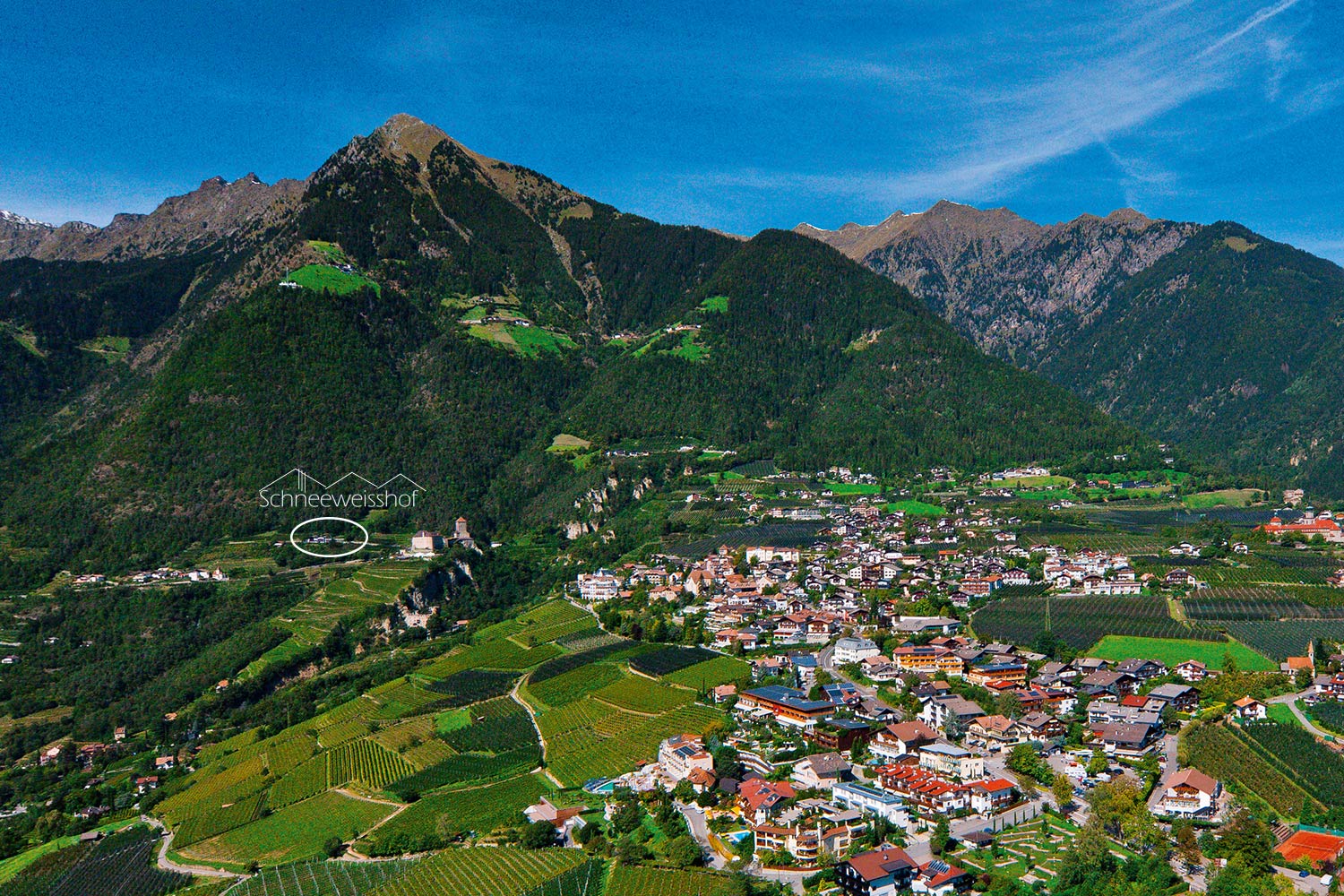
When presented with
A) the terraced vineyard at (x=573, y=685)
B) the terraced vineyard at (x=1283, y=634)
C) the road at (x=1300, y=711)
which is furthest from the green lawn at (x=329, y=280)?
the road at (x=1300, y=711)

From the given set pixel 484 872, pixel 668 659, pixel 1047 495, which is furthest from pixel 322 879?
pixel 1047 495

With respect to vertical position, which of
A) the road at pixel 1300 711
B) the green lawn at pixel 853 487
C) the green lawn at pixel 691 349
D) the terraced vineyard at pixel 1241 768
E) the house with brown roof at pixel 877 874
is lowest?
the house with brown roof at pixel 877 874

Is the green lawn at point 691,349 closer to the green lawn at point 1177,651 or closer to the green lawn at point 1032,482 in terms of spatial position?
the green lawn at point 1032,482

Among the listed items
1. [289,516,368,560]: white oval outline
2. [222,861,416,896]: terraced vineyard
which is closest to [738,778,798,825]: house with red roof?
[222,861,416,896]: terraced vineyard

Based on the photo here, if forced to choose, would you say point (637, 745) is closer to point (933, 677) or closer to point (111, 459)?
point (933, 677)

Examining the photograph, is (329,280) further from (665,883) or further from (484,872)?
(665,883)

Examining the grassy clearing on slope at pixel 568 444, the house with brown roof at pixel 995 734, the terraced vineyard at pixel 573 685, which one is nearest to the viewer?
the house with brown roof at pixel 995 734
